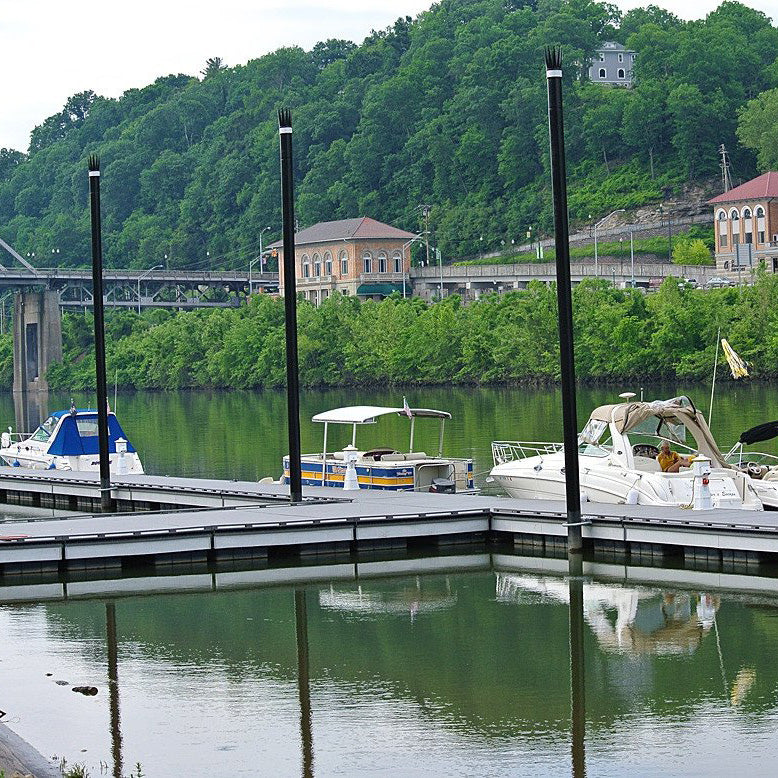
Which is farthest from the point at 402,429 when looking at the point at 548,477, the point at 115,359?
the point at 115,359

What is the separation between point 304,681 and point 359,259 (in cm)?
14228

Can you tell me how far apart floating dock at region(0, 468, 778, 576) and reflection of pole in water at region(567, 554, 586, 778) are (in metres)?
1.30

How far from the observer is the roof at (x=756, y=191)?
13689 centimetres

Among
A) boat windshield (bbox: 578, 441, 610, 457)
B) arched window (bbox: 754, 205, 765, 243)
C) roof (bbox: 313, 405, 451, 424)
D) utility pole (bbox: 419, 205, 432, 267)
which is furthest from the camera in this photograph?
utility pole (bbox: 419, 205, 432, 267)

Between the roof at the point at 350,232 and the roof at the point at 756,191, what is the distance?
115ft

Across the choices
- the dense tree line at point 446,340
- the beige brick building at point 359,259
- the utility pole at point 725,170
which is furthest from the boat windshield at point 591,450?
the beige brick building at point 359,259

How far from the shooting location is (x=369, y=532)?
27.5m

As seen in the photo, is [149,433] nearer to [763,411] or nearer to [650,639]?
[763,411]

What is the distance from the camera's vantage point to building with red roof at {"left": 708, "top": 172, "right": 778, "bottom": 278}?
442ft

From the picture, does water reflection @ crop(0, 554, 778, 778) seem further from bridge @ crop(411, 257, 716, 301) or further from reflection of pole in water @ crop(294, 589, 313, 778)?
bridge @ crop(411, 257, 716, 301)

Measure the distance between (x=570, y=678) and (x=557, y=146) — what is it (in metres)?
10.1

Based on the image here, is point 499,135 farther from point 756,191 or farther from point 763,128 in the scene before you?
point 756,191

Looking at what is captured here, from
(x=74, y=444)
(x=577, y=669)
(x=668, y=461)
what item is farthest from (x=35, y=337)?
(x=577, y=669)

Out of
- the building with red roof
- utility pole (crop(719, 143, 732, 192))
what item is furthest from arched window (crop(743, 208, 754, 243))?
utility pole (crop(719, 143, 732, 192))
